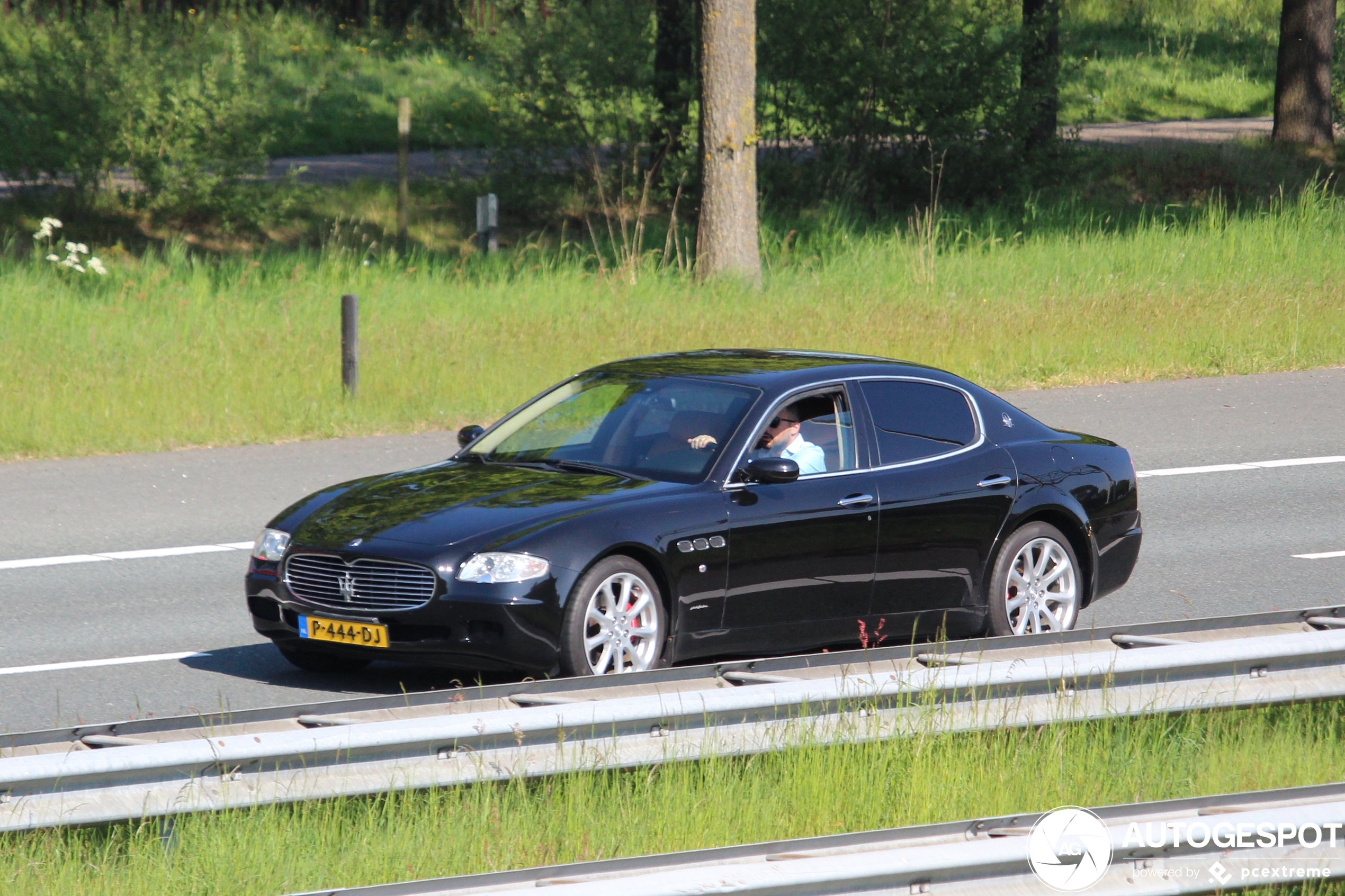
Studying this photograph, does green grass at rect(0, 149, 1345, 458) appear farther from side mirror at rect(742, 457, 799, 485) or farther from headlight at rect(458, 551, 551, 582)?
headlight at rect(458, 551, 551, 582)

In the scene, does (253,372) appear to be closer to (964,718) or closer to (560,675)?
(560,675)

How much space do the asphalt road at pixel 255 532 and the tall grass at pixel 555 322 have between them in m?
0.73

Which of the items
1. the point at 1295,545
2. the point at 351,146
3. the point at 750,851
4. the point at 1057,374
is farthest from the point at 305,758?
the point at 351,146

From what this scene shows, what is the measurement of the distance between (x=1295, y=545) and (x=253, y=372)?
896 centimetres

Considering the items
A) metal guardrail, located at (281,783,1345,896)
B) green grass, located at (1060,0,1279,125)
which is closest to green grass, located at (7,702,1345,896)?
metal guardrail, located at (281,783,1345,896)

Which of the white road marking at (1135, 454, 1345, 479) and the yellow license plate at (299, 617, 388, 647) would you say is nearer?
the yellow license plate at (299, 617, 388, 647)

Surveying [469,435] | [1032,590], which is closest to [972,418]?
[1032,590]

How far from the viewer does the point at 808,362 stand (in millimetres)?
8430

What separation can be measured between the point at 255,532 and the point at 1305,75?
25494 mm

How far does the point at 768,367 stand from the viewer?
8328 millimetres

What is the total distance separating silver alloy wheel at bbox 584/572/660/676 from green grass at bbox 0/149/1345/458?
7.68 metres

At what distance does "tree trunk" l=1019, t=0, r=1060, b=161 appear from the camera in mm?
25953

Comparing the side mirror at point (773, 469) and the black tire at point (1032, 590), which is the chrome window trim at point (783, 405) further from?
the black tire at point (1032, 590)

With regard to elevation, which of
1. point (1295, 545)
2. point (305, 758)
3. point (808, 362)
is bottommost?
point (1295, 545)
